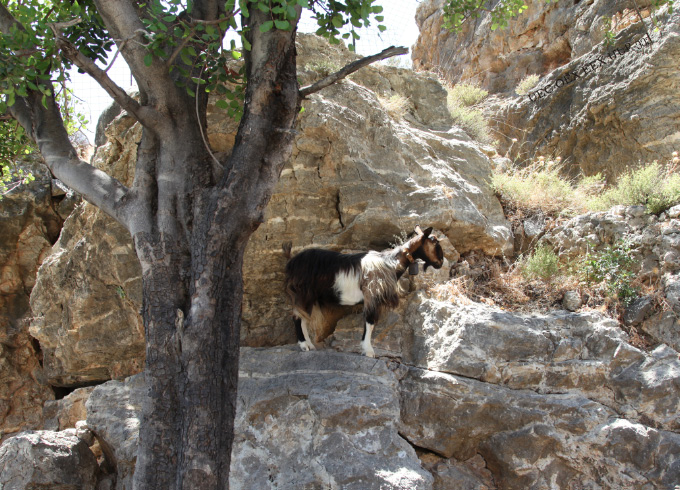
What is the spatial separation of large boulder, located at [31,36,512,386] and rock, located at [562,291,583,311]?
140 centimetres

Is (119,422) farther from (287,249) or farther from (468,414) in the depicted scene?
(468,414)

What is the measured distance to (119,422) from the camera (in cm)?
Answer: 587

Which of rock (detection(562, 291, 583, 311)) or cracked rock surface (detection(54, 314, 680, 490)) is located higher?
rock (detection(562, 291, 583, 311))

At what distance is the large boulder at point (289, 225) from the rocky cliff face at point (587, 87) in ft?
10.5

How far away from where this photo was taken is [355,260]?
6121mm

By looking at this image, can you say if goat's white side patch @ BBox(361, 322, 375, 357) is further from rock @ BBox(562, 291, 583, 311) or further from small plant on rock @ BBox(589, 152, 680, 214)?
small plant on rock @ BBox(589, 152, 680, 214)

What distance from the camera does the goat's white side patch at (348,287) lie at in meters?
6.02

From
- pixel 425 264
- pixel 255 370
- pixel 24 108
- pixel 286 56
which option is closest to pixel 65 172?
pixel 24 108

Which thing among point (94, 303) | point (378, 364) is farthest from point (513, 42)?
point (94, 303)

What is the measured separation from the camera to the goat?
5914 mm

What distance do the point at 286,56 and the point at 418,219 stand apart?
309 cm

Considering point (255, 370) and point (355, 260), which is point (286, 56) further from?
point (255, 370)

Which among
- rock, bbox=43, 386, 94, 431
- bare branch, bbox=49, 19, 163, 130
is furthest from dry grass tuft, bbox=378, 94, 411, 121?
rock, bbox=43, 386, 94, 431

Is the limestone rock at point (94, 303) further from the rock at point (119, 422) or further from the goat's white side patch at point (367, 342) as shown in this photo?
the goat's white side patch at point (367, 342)
